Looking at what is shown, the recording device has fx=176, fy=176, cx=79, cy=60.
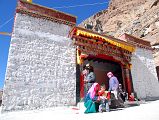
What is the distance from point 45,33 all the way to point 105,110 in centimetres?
504

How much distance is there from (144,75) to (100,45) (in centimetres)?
436

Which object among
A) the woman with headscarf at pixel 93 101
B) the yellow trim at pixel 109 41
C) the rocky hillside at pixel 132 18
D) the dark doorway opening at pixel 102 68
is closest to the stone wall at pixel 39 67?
the yellow trim at pixel 109 41

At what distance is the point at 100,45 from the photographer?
10.2 meters

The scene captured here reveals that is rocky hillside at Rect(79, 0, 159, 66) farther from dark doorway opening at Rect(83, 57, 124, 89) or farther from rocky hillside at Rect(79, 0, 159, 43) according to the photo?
dark doorway opening at Rect(83, 57, 124, 89)

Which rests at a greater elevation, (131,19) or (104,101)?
(131,19)

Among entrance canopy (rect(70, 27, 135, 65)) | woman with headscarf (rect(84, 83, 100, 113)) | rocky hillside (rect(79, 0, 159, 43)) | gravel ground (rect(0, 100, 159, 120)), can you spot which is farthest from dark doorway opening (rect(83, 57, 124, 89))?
rocky hillside (rect(79, 0, 159, 43))

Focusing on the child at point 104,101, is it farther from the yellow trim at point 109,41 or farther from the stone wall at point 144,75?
the stone wall at point 144,75

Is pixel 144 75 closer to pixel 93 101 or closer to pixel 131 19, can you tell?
pixel 93 101

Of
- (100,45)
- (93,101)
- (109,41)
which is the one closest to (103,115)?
(93,101)

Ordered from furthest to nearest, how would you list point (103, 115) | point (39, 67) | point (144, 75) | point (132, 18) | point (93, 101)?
1. point (132, 18)
2. point (144, 75)
3. point (39, 67)
4. point (93, 101)
5. point (103, 115)

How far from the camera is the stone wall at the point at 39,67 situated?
7.39 m

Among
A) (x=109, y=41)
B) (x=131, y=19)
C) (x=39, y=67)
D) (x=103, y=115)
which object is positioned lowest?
(x=103, y=115)

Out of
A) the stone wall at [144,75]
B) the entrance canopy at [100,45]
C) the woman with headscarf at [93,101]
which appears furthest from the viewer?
the stone wall at [144,75]

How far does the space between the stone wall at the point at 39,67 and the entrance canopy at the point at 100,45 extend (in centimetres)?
54
